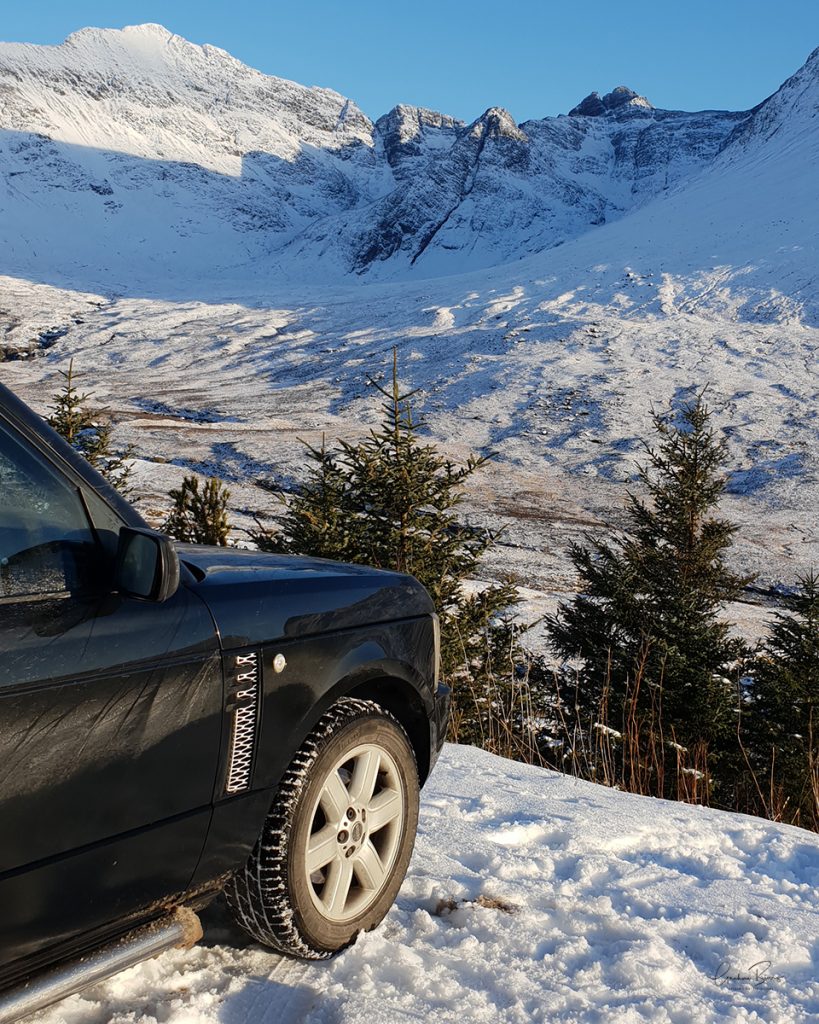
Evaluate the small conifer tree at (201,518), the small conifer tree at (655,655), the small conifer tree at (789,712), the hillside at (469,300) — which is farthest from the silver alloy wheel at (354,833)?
the hillside at (469,300)

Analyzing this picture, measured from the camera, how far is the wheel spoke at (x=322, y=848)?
2.44 metres

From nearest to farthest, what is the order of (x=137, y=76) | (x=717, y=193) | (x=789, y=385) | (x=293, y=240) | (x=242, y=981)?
(x=242, y=981)
(x=789, y=385)
(x=717, y=193)
(x=293, y=240)
(x=137, y=76)

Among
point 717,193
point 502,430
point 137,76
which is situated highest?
point 137,76

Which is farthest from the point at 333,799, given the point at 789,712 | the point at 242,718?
the point at 789,712

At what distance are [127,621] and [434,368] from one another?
44613 millimetres

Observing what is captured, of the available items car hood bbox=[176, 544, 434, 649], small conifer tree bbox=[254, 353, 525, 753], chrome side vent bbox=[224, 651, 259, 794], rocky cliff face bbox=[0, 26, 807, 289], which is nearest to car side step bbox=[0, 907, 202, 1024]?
chrome side vent bbox=[224, 651, 259, 794]

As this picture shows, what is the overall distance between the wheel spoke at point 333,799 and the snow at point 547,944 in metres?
0.41

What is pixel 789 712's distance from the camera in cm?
778

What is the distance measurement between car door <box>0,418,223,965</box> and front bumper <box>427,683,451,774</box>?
105 centimetres

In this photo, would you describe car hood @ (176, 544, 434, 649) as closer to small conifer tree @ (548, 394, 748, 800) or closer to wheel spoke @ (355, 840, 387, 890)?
wheel spoke @ (355, 840, 387, 890)

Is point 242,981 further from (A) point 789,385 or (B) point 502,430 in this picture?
(A) point 789,385

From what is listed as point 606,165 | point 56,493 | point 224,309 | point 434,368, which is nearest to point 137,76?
point 606,165

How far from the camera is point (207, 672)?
7.00 ft

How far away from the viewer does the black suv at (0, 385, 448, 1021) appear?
5.87 feet
